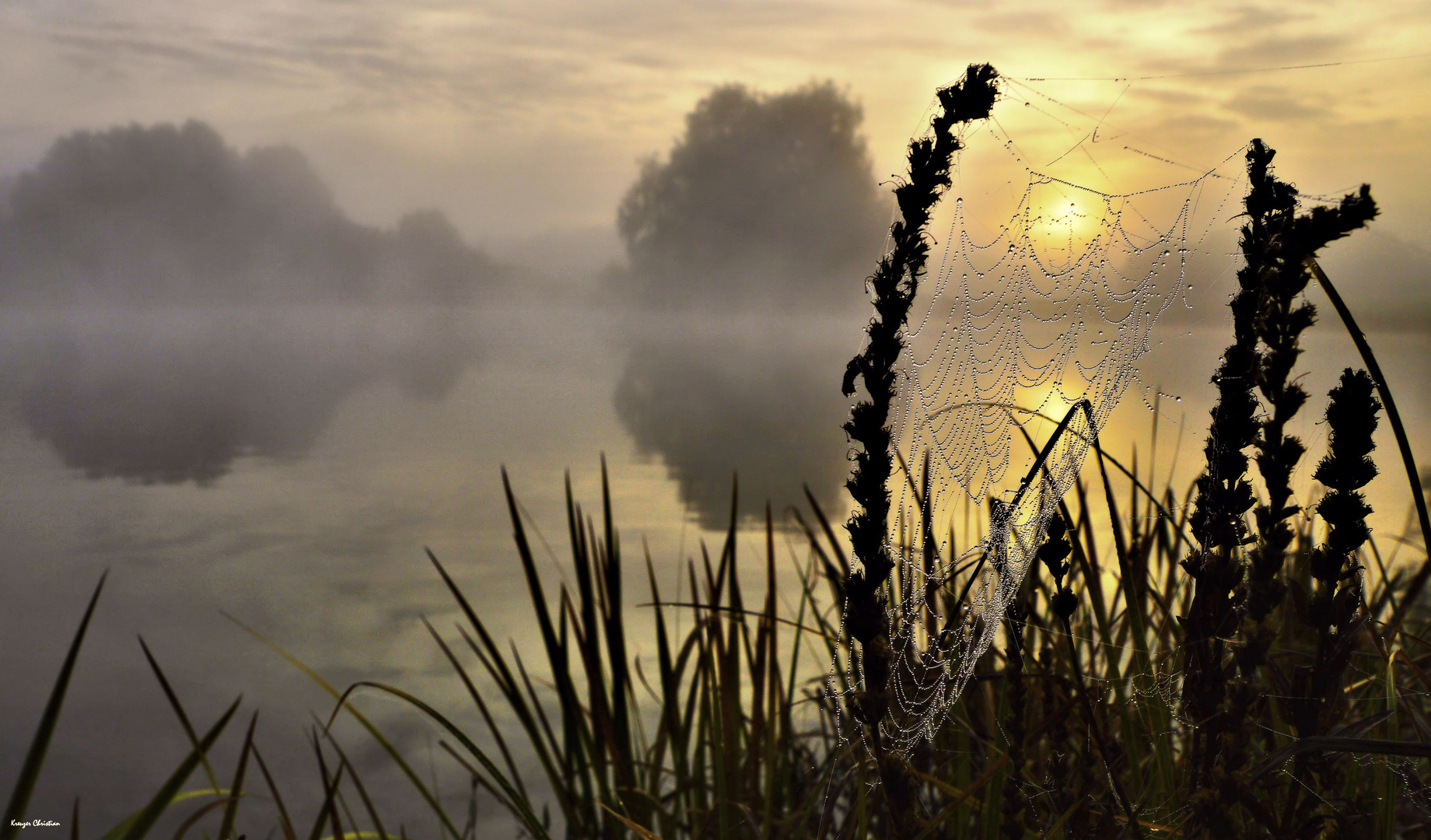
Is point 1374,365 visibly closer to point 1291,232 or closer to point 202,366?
point 1291,232

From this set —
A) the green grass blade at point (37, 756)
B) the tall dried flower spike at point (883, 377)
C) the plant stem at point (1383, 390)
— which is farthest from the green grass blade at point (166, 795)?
the plant stem at point (1383, 390)

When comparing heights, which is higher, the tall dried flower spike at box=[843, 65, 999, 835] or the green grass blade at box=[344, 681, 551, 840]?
the tall dried flower spike at box=[843, 65, 999, 835]

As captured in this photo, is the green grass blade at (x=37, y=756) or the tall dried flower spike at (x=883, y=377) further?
the green grass blade at (x=37, y=756)

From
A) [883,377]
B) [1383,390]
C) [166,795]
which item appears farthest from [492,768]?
[1383,390]

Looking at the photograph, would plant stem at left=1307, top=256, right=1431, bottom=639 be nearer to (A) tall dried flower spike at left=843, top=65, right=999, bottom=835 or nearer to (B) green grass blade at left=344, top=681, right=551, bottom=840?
(A) tall dried flower spike at left=843, top=65, right=999, bottom=835

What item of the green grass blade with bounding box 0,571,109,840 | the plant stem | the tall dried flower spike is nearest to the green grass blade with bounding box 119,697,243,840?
the green grass blade with bounding box 0,571,109,840

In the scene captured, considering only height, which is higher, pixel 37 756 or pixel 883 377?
pixel 883 377

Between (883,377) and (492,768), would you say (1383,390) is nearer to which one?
(883,377)

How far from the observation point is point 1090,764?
6.33ft

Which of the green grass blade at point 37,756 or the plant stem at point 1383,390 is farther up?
the plant stem at point 1383,390

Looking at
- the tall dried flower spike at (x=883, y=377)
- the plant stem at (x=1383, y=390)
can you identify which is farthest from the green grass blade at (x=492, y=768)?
the plant stem at (x=1383, y=390)

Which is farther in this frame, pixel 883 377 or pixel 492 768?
pixel 492 768

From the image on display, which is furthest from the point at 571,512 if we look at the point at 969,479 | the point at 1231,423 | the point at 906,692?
the point at 1231,423

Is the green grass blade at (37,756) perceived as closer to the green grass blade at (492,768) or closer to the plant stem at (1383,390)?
the green grass blade at (492,768)
